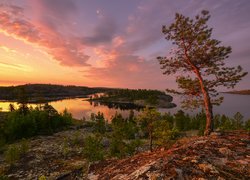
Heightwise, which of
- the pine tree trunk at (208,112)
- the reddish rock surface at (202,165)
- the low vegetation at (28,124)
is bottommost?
the low vegetation at (28,124)

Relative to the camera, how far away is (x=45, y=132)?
210 feet

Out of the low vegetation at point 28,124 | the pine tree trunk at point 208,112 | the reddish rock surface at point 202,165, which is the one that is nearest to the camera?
the reddish rock surface at point 202,165

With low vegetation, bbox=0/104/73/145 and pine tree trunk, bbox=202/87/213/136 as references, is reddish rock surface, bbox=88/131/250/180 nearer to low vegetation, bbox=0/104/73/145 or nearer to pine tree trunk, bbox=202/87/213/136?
pine tree trunk, bbox=202/87/213/136

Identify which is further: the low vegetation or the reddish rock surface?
the low vegetation

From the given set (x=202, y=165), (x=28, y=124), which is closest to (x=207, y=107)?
(x=202, y=165)

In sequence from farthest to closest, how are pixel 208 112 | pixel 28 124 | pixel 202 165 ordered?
pixel 28 124
pixel 208 112
pixel 202 165

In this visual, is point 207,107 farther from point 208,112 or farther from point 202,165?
point 202,165

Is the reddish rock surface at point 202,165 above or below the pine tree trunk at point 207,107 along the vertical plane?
below

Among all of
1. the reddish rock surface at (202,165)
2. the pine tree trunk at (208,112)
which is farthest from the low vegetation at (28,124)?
the reddish rock surface at (202,165)


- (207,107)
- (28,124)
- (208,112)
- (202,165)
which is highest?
(207,107)

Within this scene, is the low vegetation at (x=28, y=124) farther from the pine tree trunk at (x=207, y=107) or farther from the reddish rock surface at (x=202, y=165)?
the reddish rock surface at (x=202, y=165)

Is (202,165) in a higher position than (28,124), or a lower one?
higher

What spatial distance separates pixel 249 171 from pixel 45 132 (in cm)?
6502

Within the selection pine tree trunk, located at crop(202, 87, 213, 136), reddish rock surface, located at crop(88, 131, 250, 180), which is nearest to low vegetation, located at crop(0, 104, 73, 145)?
pine tree trunk, located at crop(202, 87, 213, 136)
